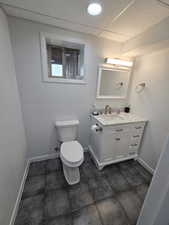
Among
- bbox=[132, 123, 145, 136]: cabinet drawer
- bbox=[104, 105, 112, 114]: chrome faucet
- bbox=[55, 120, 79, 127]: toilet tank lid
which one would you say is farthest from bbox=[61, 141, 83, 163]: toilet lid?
bbox=[132, 123, 145, 136]: cabinet drawer

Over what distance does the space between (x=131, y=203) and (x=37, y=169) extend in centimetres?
158

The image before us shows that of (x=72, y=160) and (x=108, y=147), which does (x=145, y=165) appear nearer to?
(x=108, y=147)

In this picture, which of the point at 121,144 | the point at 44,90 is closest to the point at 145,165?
the point at 121,144

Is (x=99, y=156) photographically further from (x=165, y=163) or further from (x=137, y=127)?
(x=165, y=163)

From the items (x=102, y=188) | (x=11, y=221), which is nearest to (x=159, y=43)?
(x=102, y=188)

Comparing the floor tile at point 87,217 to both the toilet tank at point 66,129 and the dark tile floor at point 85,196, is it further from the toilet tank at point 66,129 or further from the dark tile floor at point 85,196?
the toilet tank at point 66,129

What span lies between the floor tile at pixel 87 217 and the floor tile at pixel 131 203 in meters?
0.39

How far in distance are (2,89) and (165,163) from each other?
1.57 metres

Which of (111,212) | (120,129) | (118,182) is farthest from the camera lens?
(120,129)

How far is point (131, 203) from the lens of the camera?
137 centimetres

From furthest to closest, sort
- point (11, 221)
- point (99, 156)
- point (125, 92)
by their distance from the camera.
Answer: point (125, 92) → point (99, 156) → point (11, 221)

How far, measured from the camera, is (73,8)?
47.1 inches

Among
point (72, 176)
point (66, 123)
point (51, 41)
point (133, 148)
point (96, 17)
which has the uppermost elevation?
point (96, 17)

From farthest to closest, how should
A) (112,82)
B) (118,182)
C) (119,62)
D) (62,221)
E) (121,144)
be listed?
(112,82) → (119,62) → (121,144) → (118,182) → (62,221)
